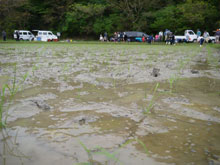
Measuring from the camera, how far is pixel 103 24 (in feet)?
114

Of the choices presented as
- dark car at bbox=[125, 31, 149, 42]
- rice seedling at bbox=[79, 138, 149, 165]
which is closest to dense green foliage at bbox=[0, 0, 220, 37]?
dark car at bbox=[125, 31, 149, 42]

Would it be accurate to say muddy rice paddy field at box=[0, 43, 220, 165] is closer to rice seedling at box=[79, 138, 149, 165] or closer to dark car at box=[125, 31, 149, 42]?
rice seedling at box=[79, 138, 149, 165]

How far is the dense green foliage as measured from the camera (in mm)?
29656

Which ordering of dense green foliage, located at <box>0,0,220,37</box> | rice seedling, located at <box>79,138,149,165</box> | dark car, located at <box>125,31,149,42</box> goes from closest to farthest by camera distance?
rice seedling, located at <box>79,138,149,165</box>
dark car, located at <box>125,31,149,42</box>
dense green foliage, located at <box>0,0,220,37</box>

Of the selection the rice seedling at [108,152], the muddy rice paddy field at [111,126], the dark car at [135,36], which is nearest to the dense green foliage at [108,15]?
the dark car at [135,36]

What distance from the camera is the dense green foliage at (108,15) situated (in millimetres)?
29656

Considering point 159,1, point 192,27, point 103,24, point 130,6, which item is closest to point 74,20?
point 103,24

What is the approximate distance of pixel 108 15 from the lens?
124 ft

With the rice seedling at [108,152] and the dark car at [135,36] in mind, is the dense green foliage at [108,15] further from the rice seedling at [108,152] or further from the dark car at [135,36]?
the rice seedling at [108,152]

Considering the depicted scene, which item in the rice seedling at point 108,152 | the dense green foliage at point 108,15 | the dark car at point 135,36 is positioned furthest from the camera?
the dense green foliage at point 108,15

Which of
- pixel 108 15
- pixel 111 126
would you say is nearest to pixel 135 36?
pixel 108 15

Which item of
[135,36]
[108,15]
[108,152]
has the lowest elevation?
[108,152]

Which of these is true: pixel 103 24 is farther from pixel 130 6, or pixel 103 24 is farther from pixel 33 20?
pixel 33 20

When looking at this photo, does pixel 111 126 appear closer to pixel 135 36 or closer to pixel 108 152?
pixel 108 152
